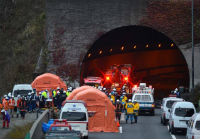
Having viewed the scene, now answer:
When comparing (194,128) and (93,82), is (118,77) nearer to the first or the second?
(93,82)

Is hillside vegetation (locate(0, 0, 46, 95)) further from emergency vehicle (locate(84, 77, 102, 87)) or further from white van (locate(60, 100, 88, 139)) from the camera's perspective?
white van (locate(60, 100, 88, 139))

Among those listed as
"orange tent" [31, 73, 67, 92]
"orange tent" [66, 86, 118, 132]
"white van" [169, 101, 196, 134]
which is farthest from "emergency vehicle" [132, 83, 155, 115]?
"white van" [169, 101, 196, 134]

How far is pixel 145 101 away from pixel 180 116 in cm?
1506

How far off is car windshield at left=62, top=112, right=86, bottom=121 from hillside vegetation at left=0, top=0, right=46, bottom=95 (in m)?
37.3

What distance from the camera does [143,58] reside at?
83625 millimetres

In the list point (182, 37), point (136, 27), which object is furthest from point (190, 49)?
point (136, 27)

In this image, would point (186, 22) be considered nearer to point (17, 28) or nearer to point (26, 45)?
point (26, 45)

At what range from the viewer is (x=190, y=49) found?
64750 mm

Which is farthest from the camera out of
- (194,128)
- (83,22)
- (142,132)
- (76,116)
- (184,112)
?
(83,22)

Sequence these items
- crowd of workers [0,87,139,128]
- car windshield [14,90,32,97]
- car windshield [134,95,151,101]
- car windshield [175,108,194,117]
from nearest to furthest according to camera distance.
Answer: car windshield [175,108,194,117] → crowd of workers [0,87,139,128] → car windshield [134,95,151,101] → car windshield [14,90,32,97]

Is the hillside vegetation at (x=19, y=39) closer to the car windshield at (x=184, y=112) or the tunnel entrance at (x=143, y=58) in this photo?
the tunnel entrance at (x=143, y=58)

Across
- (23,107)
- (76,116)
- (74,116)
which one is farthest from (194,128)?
(23,107)

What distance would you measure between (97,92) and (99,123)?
6.43ft

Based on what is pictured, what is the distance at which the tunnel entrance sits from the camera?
73.9 m
